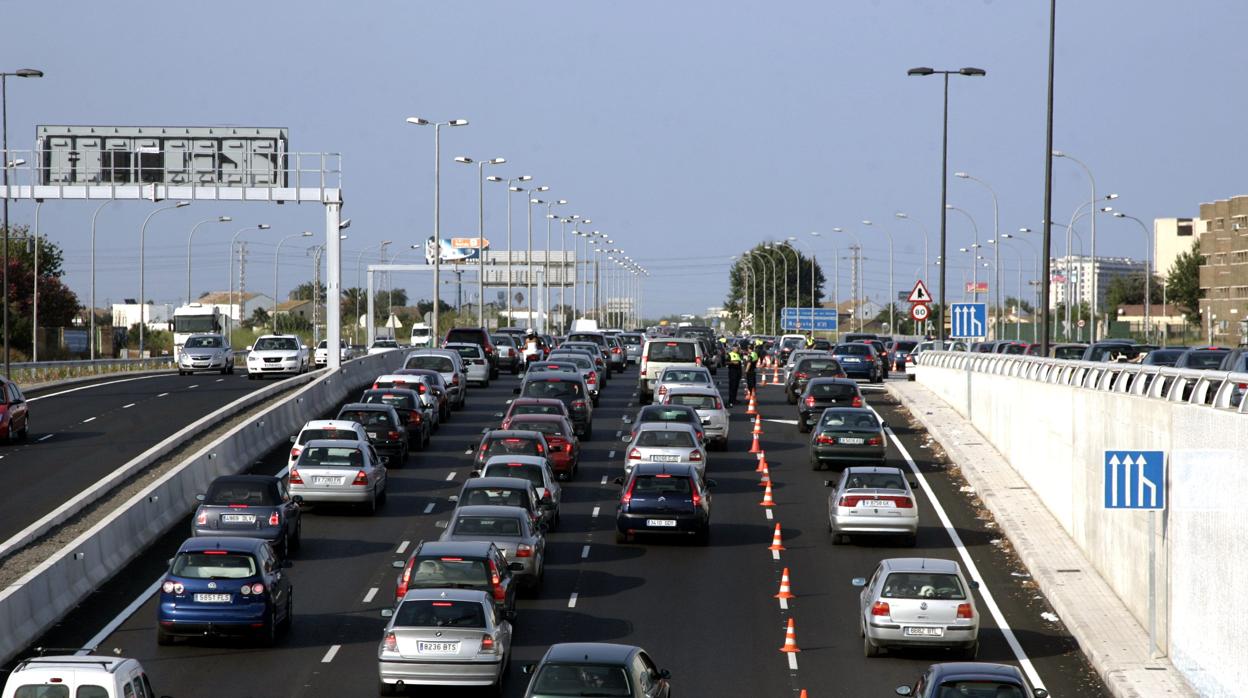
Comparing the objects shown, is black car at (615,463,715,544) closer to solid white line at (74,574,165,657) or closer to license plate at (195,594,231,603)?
solid white line at (74,574,165,657)

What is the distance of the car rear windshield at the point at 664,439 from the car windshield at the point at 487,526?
1076 centimetres

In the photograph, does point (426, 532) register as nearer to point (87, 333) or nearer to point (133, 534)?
point (133, 534)

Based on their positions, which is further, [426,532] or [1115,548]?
[426,532]

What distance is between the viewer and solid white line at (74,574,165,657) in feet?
71.1

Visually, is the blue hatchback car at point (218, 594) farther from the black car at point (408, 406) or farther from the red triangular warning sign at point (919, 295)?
the red triangular warning sign at point (919, 295)

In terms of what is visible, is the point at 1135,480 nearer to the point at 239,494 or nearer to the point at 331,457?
the point at 239,494

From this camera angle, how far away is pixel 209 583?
2119 cm

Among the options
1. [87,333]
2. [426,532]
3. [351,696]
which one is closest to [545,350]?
[87,333]

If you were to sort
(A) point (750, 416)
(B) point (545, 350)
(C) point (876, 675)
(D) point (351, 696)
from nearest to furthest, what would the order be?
(D) point (351, 696), (C) point (876, 675), (A) point (750, 416), (B) point (545, 350)

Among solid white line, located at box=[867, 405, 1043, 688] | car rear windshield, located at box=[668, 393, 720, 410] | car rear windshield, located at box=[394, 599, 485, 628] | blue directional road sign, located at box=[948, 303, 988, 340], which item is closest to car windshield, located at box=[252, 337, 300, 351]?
car rear windshield, located at box=[668, 393, 720, 410]

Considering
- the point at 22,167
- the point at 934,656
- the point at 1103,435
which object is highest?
the point at 22,167

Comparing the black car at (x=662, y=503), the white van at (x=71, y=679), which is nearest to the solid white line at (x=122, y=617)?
the white van at (x=71, y=679)

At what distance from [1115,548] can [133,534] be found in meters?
16.0

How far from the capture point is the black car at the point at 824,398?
A: 45.0 m
